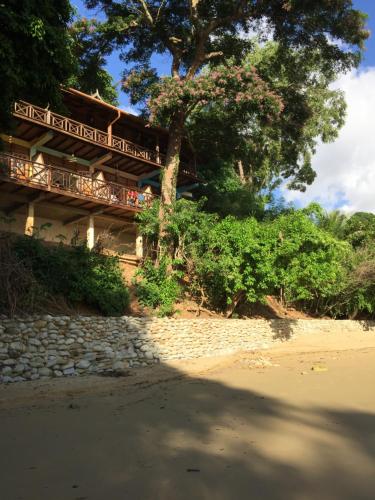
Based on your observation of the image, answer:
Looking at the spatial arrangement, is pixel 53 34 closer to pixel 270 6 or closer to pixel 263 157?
pixel 270 6

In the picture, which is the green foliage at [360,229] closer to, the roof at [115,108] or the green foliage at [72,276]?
the roof at [115,108]

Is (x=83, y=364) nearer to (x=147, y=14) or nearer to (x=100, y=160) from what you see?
(x=100, y=160)

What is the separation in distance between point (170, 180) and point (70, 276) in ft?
24.7

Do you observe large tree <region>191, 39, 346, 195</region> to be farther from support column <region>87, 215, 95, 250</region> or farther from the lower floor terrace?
support column <region>87, 215, 95, 250</region>

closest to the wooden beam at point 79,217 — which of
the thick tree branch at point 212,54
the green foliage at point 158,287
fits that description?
the green foliage at point 158,287

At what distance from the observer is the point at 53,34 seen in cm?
697

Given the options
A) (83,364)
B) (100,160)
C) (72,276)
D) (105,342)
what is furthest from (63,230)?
(83,364)

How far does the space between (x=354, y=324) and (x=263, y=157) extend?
37.0ft

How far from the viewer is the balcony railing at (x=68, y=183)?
645 inches

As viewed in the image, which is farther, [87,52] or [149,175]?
[149,175]

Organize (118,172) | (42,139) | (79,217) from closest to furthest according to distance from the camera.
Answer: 1. (42,139)
2. (79,217)
3. (118,172)

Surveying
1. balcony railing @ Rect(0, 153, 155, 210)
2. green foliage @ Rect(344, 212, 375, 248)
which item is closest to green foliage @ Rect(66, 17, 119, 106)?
balcony railing @ Rect(0, 153, 155, 210)

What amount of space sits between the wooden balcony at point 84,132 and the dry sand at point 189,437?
11904mm

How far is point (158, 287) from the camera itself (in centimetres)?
1542
